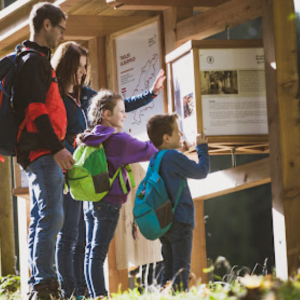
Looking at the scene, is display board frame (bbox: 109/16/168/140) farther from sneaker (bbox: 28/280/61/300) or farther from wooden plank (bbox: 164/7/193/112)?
sneaker (bbox: 28/280/61/300)

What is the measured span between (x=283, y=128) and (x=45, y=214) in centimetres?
168

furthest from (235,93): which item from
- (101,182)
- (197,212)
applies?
(197,212)

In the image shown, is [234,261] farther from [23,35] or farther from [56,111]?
[56,111]

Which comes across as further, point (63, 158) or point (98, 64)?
point (98, 64)

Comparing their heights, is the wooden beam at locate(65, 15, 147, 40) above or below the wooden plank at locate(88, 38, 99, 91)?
above

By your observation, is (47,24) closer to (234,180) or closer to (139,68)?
(234,180)

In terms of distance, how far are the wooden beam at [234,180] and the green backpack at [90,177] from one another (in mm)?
945

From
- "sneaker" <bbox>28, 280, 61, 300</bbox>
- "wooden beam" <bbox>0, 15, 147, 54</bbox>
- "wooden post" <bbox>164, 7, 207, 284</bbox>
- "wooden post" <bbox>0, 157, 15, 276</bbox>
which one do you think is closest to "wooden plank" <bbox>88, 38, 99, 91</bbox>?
"wooden beam" <bbox>0, 15, 147, 54</bbox>

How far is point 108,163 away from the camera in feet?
19.4

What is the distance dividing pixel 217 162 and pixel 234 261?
1.68 meters

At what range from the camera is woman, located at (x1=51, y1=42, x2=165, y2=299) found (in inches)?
236

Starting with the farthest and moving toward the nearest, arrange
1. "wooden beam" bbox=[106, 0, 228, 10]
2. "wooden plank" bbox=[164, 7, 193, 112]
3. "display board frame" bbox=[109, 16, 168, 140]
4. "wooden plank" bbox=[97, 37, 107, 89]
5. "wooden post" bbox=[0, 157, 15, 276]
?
1. "wooden post" bbox=[0, 157, 15, 276]
2. "wooden plank" bbox=[97, 37, 107, 89]
3. "display board frame" bbox=[109, 16, 168, 140]
4. "wooden plank" bbox=[164, 7, 193, 112]
5. "wooden beam" bbox=[106, 0, 228, 10]

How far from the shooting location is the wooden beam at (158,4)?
651cm

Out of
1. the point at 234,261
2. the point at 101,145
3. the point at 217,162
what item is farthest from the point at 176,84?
the point at 234,261
